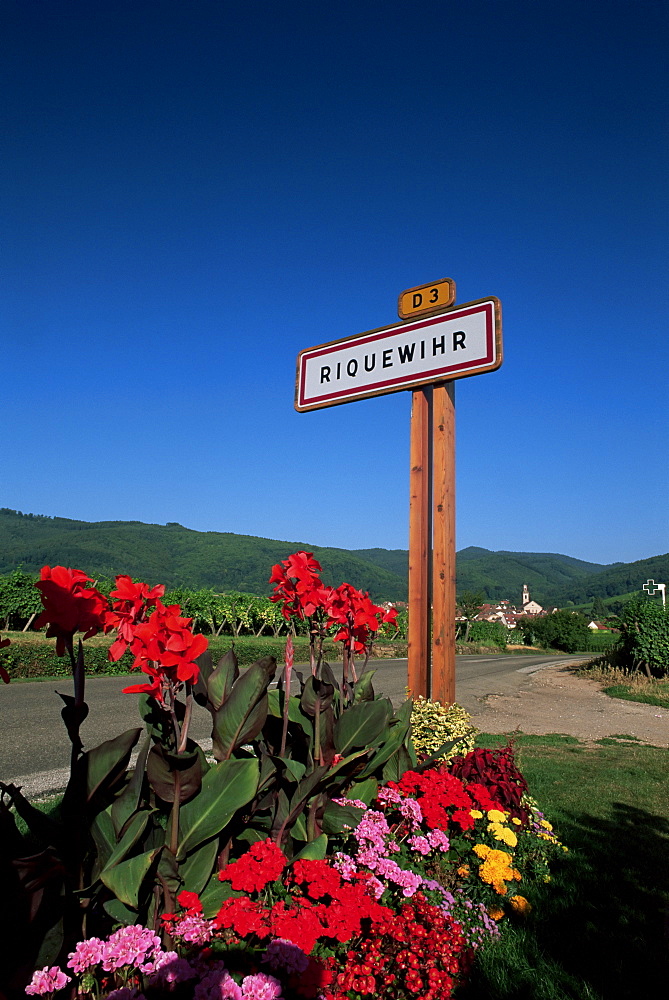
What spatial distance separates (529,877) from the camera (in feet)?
9.04

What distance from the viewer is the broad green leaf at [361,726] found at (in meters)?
2.52

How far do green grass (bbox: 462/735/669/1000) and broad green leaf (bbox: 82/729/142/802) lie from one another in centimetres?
136

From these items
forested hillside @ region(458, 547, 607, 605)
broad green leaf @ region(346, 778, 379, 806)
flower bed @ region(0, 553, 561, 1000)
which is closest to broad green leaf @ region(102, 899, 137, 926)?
flower bed @ region(0, 553, 561, 1000)

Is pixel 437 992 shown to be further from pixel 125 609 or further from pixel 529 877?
pixel 125 609

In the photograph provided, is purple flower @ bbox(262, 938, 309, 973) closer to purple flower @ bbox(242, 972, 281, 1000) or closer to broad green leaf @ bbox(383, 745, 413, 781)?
purple flower @ bbox(242, 972, 281, 1000)

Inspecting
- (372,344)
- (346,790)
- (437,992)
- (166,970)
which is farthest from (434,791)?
(372,344)

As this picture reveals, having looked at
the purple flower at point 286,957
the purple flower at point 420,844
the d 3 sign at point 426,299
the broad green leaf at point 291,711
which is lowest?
the purple flower at point 420,844

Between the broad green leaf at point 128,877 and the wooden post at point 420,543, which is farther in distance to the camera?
the wooden post at point 420,543

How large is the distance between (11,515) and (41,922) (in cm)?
11721

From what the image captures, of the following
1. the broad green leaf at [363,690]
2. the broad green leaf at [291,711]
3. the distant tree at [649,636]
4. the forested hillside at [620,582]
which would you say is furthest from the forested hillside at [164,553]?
the broad green leaf at [291,711]

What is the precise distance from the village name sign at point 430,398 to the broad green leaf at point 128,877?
2427 mm

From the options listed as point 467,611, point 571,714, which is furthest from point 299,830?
point 467,611

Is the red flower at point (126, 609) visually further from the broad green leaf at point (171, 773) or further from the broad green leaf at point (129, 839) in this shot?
the broad green leaf at point (129, 839)

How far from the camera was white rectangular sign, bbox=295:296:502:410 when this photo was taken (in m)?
3.61
